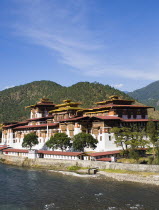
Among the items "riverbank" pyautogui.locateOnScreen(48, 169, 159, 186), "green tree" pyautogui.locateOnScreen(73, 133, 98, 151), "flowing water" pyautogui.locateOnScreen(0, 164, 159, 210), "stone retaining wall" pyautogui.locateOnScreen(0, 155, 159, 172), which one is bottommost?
"flowing water" pyautogui.locateOnScreen(0, 164, 159, 210)

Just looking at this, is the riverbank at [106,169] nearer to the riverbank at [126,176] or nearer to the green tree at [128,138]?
the riverbank at [126,176]

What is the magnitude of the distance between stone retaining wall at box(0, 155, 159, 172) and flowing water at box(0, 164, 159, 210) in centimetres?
572

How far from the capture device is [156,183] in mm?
49438

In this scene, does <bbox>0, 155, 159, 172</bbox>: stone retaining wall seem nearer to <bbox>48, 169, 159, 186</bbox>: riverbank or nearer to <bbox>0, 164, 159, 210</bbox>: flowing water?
<bbox>48, 169, 159, 186</bbox>: riverbank

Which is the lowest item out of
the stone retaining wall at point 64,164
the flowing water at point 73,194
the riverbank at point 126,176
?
the flowing water at point 73,194

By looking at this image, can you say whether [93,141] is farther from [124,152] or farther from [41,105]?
[41,105]

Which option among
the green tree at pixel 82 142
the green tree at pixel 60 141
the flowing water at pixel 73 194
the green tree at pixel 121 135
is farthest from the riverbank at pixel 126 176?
the green tree at pixel 60 141

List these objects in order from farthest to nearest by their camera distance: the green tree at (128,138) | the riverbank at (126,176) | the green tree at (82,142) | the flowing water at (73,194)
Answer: the green tree at (82,142) → the green tree at (128,138) → the riverbank at (126,176) → the flowing water at (73,194)

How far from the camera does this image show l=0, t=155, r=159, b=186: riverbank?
173 ft

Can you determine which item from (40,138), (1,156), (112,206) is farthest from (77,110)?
(112,206)

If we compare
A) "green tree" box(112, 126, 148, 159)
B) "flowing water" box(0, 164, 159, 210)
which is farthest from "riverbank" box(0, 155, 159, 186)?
"green tree" box(112, 126, 148, 159)

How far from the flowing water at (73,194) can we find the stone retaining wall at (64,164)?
572 centimetres

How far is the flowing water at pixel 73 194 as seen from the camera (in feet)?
129

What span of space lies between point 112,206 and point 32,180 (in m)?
24.4
